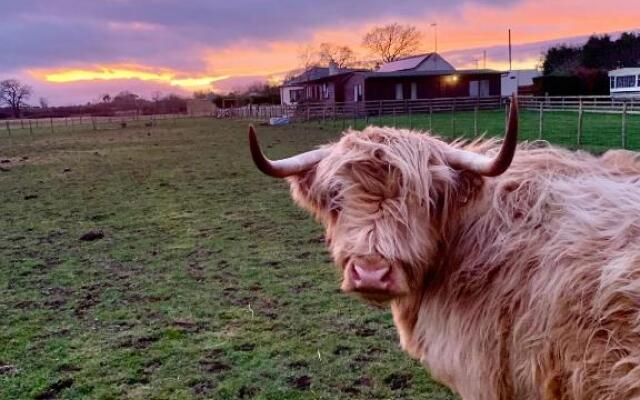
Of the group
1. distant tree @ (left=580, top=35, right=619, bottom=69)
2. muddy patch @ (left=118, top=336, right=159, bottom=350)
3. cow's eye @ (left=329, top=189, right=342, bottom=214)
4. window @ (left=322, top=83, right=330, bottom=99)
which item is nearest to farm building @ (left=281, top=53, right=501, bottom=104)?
window @ (left=322, top=83, right=330, bottom=99)

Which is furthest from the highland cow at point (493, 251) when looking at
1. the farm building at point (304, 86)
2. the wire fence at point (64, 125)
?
the farm building at point (304, 86)

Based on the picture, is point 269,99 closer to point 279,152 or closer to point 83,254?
point 279,152

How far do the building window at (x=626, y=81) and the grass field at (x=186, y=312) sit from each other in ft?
175

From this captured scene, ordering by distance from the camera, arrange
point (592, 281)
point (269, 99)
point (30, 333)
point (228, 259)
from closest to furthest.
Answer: point (592, 281)
point (30, 333)
point (228, 259)
point (269, 99)

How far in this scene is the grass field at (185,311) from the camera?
452 centimetres

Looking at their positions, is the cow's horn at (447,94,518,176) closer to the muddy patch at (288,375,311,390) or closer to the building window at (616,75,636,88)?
the muddy patch at (288,375,311,390)

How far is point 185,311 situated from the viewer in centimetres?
600

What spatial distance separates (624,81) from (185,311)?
59.8m

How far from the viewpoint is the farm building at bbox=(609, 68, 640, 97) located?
54834 mm

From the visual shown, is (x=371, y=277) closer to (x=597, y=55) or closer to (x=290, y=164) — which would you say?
(x=290, y=164)

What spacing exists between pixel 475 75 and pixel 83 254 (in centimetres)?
5161

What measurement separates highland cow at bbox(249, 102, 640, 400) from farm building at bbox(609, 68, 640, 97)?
5718 centimetres

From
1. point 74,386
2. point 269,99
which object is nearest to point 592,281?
point 74,386

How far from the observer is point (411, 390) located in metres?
4.34
